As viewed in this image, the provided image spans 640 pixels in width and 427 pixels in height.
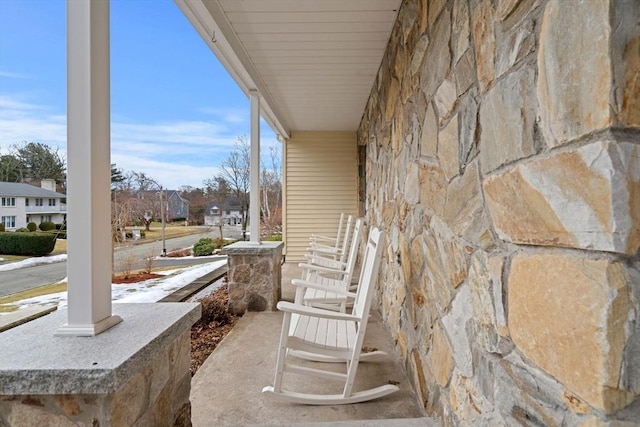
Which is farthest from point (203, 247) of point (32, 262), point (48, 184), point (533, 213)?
point (533, 213)

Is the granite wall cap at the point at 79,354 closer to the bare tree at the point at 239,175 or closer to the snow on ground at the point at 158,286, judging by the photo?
the snow on ground at the point at 158,286

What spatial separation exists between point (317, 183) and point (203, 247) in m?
2.96

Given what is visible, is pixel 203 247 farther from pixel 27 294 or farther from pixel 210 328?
pixel 27 294

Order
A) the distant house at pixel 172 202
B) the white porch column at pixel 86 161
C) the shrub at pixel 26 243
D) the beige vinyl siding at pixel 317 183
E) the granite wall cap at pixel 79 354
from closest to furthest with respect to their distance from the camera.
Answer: the granite wall cap at pixel 79 354 < the white porch column at pixel 86 161 < the shrub at pixel 26 243 < the distant house at pixel 172 202 < the beige vinyl siding at pixel 317 183

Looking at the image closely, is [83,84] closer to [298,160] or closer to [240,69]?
[240,69]

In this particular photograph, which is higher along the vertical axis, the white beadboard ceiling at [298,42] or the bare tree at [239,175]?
the white beadboard ceiling at [298,42]

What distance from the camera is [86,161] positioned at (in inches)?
46.1

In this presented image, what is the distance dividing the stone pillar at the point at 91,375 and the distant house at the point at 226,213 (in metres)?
6.40

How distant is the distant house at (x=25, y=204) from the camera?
1588 millimetres

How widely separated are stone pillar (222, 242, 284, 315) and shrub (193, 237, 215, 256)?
429 cm

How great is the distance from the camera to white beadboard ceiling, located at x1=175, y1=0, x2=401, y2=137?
2.51 meters

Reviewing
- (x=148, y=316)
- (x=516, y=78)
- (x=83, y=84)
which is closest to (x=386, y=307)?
(x=148, y=316)

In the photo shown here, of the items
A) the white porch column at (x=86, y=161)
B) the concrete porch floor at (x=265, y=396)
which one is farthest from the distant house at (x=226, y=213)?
the white porch column at (x=86, y=161)

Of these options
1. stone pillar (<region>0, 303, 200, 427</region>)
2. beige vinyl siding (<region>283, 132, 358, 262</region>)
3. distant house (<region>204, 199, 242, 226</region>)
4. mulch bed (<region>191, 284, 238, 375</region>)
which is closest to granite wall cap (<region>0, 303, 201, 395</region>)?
stone pillar (<region>0, 303, 200, 427</region>)
